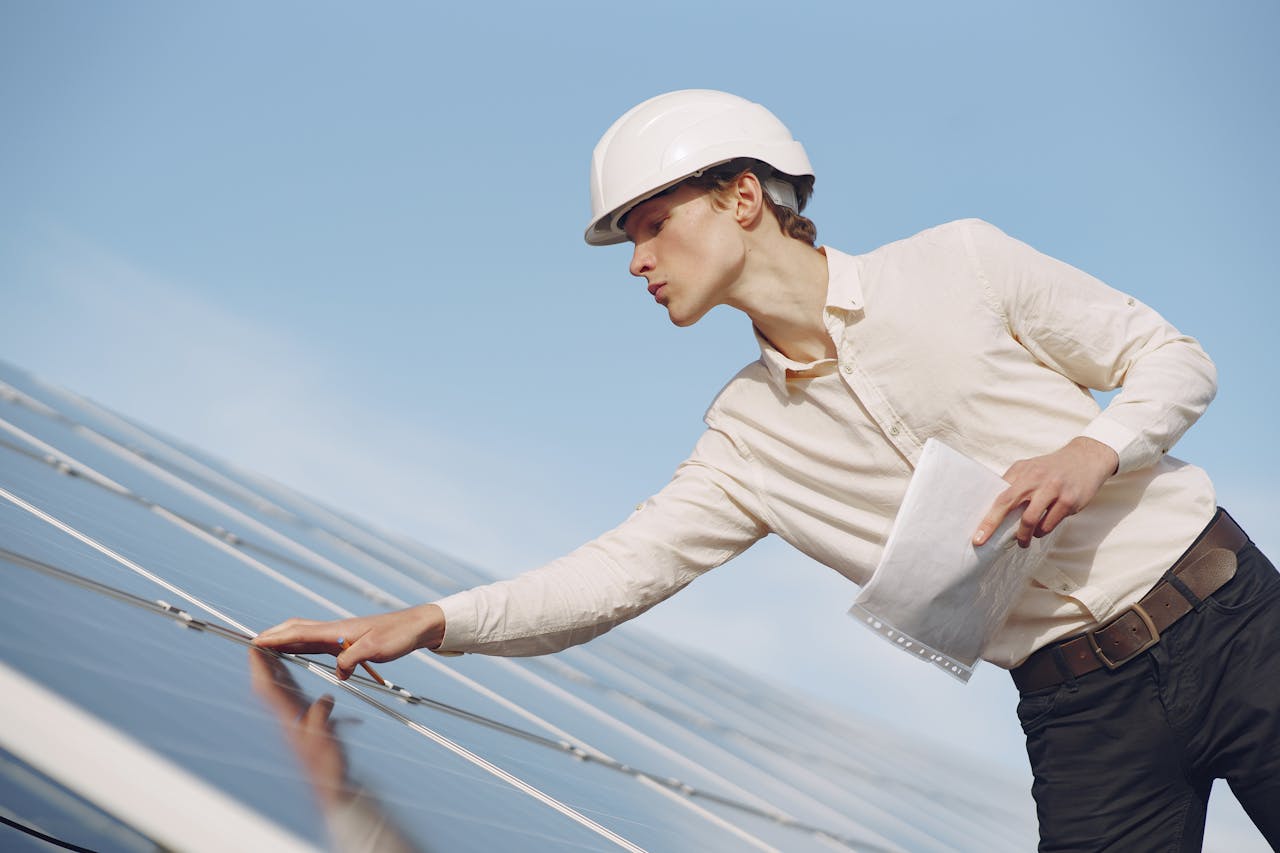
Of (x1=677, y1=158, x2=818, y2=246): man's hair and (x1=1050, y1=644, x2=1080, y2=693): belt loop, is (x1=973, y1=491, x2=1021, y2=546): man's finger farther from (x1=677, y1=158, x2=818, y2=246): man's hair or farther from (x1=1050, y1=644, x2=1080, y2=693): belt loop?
(x1=677, y1=158, x2=818, y2=246): man's hair

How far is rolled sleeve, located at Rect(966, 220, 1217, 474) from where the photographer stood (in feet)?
8.12

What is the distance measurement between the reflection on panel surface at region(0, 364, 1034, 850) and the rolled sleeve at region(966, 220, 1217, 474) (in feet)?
4.45

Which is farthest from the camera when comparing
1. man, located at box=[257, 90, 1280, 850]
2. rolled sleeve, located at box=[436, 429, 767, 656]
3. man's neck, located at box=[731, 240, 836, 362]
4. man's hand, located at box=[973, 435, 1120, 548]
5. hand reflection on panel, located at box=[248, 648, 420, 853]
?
man's neck, located at box=[731, 240, 836, 362]

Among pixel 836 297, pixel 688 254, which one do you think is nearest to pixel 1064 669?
pixel 836 297

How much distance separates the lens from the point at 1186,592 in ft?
8.16

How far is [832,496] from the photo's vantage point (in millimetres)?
2914

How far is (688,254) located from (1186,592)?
4.15 feet

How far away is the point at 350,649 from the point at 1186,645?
1644 millimetres

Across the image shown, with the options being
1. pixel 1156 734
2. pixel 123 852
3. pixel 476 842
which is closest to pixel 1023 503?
pixel 1156 734

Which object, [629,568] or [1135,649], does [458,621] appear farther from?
[1135,649]

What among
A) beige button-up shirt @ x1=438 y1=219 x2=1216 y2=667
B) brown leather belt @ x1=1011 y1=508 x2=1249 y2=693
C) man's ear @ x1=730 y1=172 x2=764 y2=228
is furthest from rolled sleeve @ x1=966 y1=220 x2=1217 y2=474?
man's ear @ x1=730 y1=172 x2=764 y2=228

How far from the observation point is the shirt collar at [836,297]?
9.11ft

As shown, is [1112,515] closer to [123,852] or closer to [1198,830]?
[1198,830]

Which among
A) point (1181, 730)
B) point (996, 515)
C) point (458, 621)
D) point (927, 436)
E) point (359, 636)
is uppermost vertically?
point (927, 436)
